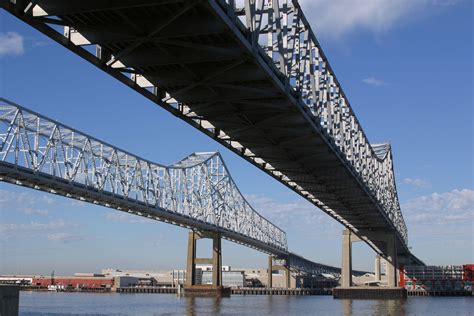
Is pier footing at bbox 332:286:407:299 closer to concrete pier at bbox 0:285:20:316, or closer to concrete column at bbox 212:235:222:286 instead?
concrete column at bbox 212:235:222:286

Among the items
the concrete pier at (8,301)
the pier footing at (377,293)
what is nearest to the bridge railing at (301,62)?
the concrete pier at (8,301)

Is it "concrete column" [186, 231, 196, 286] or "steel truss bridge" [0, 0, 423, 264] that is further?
"concrete column" [186, 231, 196, 286]

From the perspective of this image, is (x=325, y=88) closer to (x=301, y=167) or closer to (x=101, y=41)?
(x=301, y=167)

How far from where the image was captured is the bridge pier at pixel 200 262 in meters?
115

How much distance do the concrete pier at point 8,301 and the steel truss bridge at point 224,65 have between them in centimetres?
844

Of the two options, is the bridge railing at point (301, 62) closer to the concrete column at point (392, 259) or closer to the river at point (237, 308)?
the river at point (237, 308)

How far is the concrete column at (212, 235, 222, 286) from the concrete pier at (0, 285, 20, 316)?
93.8 metres

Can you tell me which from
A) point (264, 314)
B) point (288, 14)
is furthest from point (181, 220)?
point (288, 14)

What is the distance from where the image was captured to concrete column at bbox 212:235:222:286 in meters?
117

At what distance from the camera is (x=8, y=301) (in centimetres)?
2358

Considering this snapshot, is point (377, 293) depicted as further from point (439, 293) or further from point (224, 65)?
point (224, 65)

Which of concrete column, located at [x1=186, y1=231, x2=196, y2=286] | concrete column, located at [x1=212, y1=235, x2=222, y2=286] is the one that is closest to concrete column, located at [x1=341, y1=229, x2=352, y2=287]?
concrete column, located at [x1=212, y1=235, x2=222, y2=286]

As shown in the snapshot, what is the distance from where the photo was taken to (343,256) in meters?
104

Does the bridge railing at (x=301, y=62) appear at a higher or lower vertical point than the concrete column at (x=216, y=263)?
higher
